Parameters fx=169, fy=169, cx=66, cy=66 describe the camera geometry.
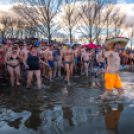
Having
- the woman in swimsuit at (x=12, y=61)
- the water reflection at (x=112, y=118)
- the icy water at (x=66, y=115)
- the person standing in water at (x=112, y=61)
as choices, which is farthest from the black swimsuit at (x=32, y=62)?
the water reflection at (x=112, y=118)

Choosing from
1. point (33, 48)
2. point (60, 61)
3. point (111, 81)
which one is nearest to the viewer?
point (111, 81)

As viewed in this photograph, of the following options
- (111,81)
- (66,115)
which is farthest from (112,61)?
(66,115)

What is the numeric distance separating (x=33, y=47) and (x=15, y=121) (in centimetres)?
331

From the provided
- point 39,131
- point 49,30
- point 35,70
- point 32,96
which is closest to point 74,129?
point 39,131

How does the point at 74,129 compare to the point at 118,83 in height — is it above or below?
below

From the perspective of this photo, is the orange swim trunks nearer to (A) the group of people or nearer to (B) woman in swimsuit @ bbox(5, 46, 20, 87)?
(A) the group of people

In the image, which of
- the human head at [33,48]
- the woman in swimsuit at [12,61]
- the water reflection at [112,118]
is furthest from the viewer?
the woman in swimsuit at [12,61]

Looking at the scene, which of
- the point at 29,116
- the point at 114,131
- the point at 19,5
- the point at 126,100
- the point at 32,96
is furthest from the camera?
the point at 19,5

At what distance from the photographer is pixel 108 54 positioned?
434 cm

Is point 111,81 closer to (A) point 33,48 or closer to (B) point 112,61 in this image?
(B) point 112,61

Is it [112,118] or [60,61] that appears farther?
[60,61]

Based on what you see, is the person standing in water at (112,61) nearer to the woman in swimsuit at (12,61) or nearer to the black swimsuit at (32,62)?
the black swimsuit at (32,62)

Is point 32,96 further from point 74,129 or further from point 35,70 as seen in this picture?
point 74,129

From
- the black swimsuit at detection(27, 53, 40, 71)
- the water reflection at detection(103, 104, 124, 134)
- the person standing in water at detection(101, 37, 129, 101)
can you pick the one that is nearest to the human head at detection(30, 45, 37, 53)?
the black swimsuit at detection(27, 53, 40, 71)
